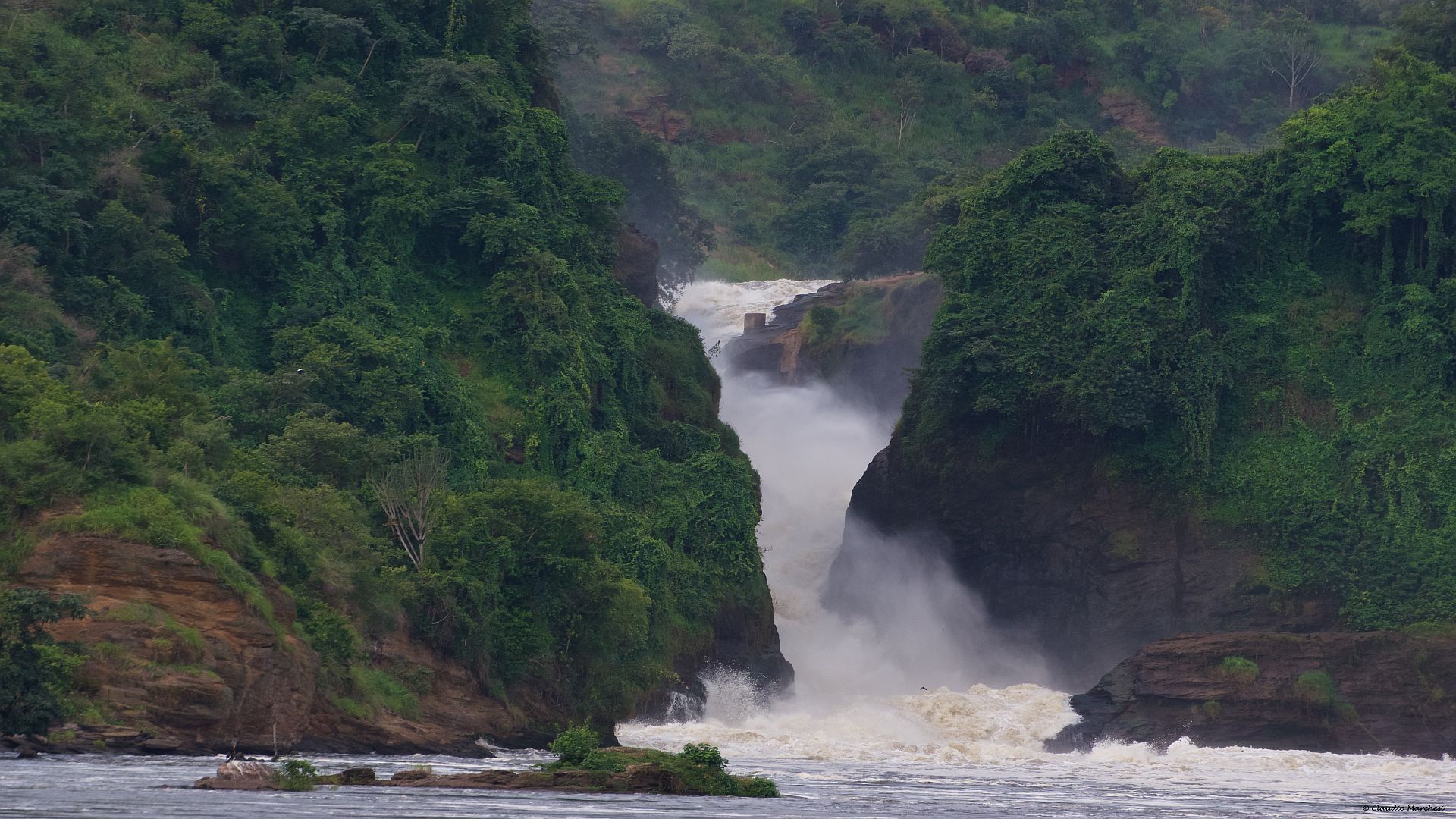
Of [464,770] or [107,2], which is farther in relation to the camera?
[107,2]

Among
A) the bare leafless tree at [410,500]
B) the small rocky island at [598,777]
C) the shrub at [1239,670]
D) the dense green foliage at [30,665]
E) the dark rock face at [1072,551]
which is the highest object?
the dark rock face at [1072,551]

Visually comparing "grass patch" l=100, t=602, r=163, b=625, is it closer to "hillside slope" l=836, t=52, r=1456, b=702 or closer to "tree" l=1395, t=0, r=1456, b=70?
"hillside slope" l=836, t=52, r=1456, b=702

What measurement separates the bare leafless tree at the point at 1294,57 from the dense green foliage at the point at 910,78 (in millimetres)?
112

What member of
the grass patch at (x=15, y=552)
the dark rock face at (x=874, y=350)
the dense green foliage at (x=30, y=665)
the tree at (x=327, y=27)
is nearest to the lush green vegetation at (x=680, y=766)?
the dense green foliage at (x=30, y=665)

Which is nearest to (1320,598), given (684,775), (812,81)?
(684,775)

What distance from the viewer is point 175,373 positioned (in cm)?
4253

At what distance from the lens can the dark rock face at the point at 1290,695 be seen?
53.8m

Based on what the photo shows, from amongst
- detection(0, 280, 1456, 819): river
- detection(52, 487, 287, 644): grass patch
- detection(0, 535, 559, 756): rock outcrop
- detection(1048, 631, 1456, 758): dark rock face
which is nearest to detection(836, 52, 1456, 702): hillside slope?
detection(1048, 631, 1456, 758): dark rock face

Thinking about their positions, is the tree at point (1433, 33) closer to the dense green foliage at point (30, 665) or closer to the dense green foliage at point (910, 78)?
the dense green foliage at point (910, 78)

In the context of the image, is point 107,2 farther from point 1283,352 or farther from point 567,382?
point 1283,352

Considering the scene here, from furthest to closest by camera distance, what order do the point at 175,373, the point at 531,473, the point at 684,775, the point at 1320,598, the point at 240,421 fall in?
the point at 1320,598 < the point at 531,473 < the point at 240,421 < the point at 175,373 < the point at 684,775

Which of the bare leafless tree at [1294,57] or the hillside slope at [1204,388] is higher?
the bare leafless tree at [1294,57]

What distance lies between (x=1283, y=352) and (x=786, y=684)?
2016 centimetres

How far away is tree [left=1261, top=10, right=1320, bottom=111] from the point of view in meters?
122
